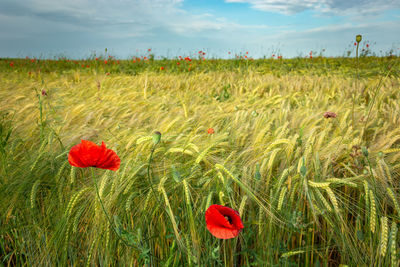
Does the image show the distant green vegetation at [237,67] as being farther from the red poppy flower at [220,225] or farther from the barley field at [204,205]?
the red poppy flower at [220,225]

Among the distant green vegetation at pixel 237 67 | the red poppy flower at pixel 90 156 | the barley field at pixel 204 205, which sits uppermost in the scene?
Answer: the distant green vegetation at pixel 237 67

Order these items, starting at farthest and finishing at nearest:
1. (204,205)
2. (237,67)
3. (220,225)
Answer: (237,67) < (204,205) < (220,225)

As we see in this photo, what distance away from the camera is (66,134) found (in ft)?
5.76

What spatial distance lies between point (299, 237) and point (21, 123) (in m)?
1.99

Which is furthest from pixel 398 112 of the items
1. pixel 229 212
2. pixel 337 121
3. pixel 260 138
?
pixel 229 212

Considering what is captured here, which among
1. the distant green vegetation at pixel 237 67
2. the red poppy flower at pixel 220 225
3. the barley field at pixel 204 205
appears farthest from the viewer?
the distant green vegetation at pixel 237 67

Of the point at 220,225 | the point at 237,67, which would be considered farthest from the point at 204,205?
the point at 237,67

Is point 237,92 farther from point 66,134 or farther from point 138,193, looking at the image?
point 138,193

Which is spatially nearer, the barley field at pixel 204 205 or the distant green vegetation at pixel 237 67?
the barley field at pixel 204 205

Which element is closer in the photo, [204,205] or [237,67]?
[204,205]

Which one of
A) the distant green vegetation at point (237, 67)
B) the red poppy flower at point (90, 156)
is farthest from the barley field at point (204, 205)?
the distant green vegetation at point (237, 67)

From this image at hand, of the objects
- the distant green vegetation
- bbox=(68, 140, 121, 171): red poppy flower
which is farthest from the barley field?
the distant green vegetation

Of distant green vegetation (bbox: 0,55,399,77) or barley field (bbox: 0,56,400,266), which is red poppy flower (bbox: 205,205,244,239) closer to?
barley field (bbox: 0,56,400,266)

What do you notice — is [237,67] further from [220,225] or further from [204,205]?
[220,225]
